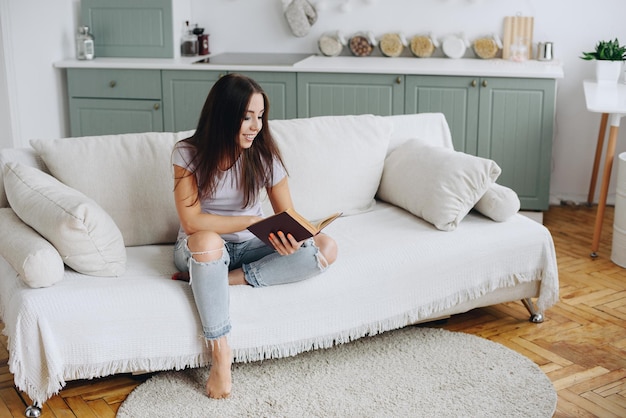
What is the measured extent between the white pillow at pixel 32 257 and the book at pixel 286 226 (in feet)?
1.86

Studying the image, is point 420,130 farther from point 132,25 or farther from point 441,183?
point 132,25

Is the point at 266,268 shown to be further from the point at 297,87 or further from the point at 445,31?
the point at 445,31

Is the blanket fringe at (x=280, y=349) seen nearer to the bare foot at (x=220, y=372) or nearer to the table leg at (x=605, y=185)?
the bare foot at (x=220, y=372)

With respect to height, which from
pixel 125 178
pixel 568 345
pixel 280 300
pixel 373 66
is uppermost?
pixel 373 66

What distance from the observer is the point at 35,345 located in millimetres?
2344

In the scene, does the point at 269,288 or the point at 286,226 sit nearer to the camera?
the point at 286,226

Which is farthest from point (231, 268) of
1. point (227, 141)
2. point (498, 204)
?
point (498, 204)

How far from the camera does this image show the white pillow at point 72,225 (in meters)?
2.44

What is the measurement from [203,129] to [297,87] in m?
1.90

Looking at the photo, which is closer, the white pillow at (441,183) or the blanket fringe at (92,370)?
the blanket fringe at (92,370)

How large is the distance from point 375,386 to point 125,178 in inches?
42.5

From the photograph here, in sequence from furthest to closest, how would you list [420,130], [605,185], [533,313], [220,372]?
[605,185] → [420,130] → [533,313] → [220,372]

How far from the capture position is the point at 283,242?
8.23 ft

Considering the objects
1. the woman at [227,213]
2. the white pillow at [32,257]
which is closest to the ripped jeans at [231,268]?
the woman at [227,213]
